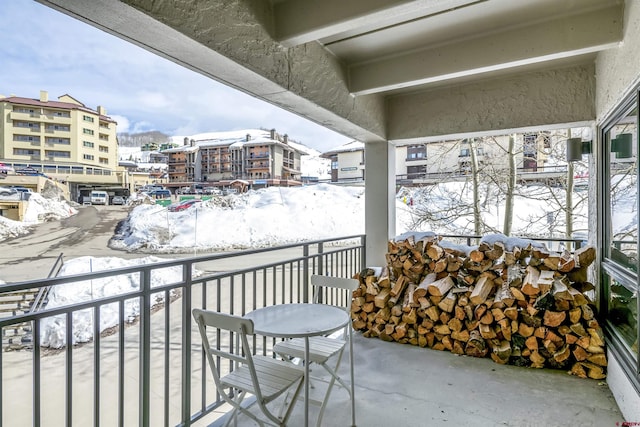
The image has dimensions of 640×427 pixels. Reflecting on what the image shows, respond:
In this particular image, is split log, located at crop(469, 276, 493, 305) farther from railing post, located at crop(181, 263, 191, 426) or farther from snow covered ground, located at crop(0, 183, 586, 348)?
snow covered ground, located at crop(0, 183, 586, 348)

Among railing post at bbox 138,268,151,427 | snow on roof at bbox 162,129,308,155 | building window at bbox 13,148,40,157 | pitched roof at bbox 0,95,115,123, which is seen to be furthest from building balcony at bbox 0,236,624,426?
snow on roof at bbox 162,129,308,155

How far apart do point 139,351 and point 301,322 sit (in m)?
0.89

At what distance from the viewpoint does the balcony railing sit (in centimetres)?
146

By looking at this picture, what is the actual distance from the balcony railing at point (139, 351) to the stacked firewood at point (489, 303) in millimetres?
592

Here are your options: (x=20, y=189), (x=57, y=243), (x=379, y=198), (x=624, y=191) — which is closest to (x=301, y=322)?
(x=624, y=191)

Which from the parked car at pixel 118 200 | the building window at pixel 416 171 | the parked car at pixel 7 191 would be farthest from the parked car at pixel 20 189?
the building window at pixel 416 171

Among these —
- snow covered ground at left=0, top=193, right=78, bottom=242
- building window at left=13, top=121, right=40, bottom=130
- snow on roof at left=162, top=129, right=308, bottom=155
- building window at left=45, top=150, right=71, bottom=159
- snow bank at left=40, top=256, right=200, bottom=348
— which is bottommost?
snow bank at left=40, top=256, right=200, bottom=348

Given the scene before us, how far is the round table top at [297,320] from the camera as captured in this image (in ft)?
5.75

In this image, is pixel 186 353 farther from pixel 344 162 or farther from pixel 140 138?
pixel 344 162

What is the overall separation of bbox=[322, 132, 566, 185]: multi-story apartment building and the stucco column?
3128mm

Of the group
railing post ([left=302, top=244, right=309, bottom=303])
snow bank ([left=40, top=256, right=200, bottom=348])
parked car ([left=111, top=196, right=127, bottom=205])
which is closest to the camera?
railing post ([left=302, top=244, right=309, bottom=303])

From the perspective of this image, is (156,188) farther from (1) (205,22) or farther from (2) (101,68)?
(1) (205,22)

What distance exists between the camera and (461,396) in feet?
8.18

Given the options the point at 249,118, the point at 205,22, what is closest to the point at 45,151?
the point at 205,22
